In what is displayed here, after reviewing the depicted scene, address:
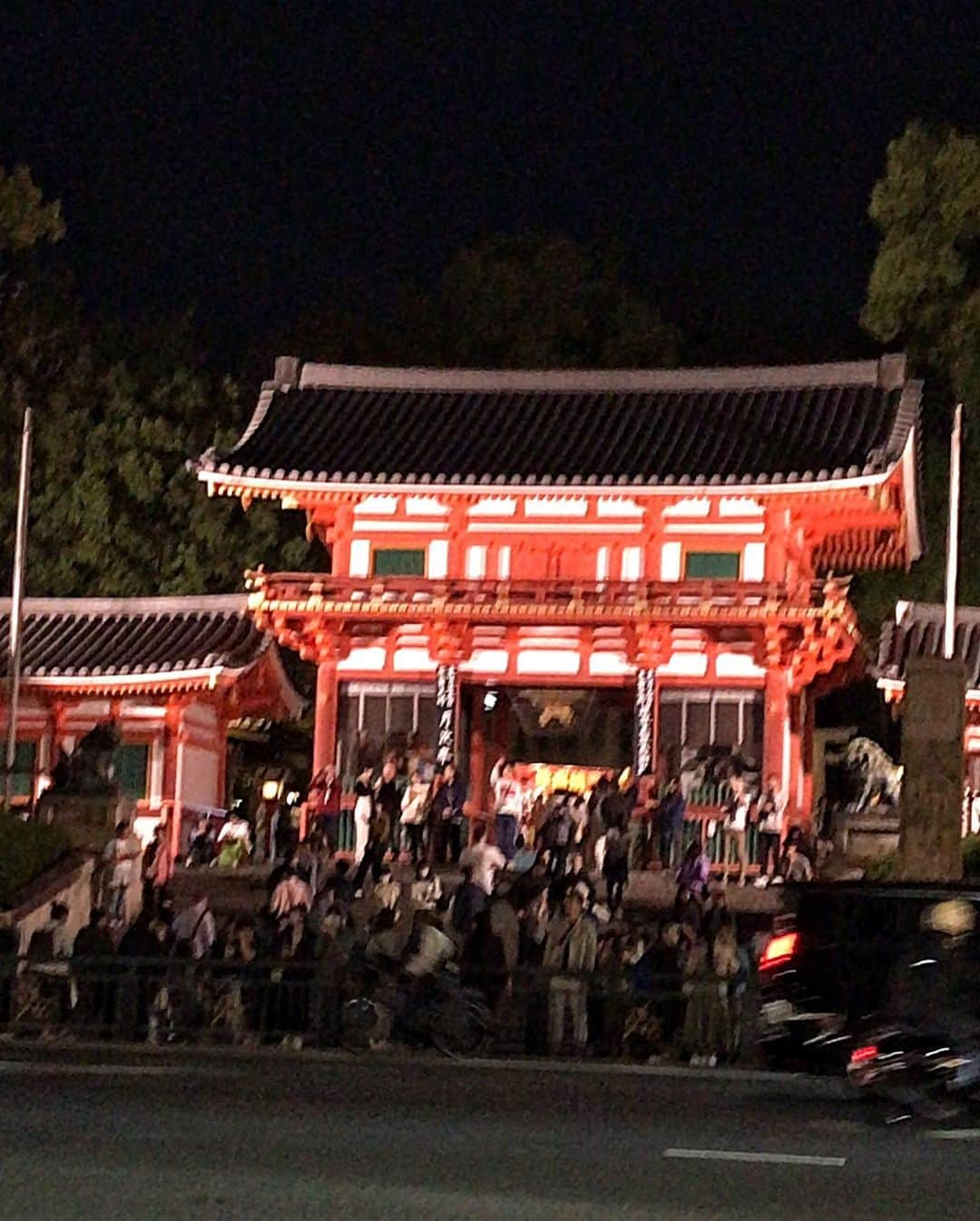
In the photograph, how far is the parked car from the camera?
52.2ft

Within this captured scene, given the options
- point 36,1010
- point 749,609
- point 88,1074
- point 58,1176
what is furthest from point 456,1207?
point 749,609

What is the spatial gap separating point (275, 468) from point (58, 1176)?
997 inches

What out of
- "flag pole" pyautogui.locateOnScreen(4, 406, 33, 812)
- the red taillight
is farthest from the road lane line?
"flag pole" pyautogui.locateOnScreen(4, 406, 33, 812)

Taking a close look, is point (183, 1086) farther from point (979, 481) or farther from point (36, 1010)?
point (979, 481)

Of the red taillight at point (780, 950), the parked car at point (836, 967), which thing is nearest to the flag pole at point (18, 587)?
the red taillight at point (780, 950)

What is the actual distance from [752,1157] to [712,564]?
24.3 metres

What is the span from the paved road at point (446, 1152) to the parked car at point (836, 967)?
44cm

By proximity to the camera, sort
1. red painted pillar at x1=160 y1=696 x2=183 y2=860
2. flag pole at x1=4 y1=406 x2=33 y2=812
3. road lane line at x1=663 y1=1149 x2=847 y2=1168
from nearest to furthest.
A: road lane line at x1=663 y1=1149 x2=847 y2=1168 < flag pole at x1=4 y1=406 x2=33 y2=812 < red painted pillar at x1=160 y1=696 x2=183 y2=860

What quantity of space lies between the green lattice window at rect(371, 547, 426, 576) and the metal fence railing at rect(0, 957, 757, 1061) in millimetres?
15024

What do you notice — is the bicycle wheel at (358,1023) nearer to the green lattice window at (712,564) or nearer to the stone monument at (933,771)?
the stone monument at (933,771)

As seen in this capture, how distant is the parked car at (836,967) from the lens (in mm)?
15906

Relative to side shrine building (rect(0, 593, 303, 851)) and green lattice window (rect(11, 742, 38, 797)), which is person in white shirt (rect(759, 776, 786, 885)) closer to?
side shrine building (rect(0, 593, 303, 851))

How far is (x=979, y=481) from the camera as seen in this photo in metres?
41.6

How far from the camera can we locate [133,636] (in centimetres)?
3853
